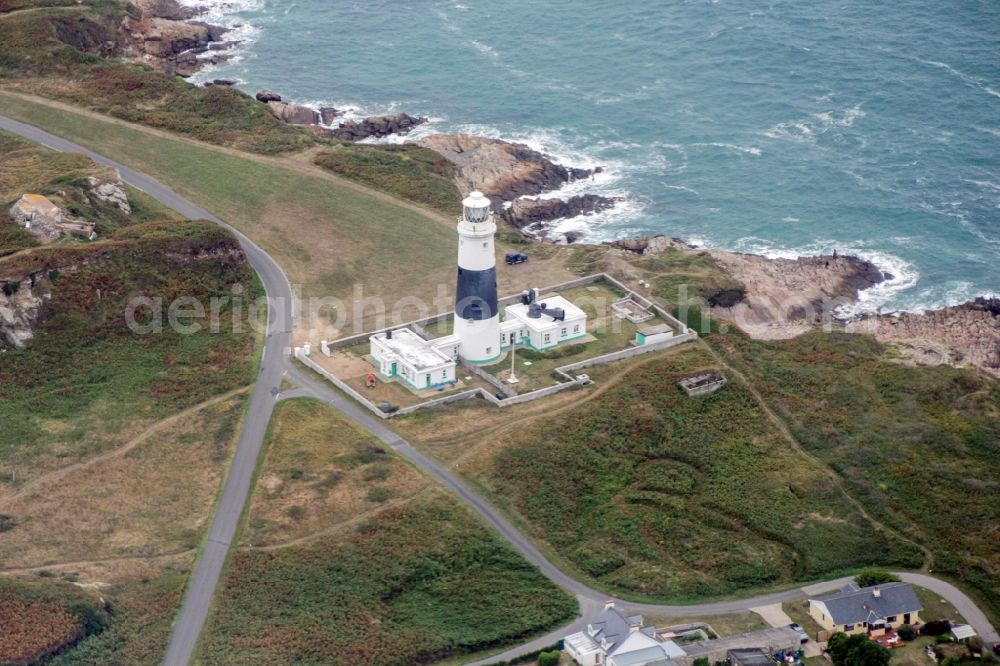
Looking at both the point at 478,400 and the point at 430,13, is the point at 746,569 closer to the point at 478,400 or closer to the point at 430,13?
the point at 478,400

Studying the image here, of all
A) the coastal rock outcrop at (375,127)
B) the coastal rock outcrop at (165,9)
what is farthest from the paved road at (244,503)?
the coastal rock outcrop at (165,9)

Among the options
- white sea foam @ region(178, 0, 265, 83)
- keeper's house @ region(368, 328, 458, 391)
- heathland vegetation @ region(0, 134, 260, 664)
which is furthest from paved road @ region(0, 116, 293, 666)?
white sea foam @ region(178, 0, 265, 83)

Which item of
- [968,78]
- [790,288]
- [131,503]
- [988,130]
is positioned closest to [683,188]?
[790,288]

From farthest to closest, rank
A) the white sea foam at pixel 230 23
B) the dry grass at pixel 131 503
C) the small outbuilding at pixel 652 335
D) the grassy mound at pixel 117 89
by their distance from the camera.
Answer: the white sea foam at pixel 230 23 → the grassy mound at pixel 117 89 → the small outbuilding at pixel 652 335 → the dry grass at pixel 131 503

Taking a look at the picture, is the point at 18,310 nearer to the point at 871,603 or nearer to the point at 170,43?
the point at 871,603

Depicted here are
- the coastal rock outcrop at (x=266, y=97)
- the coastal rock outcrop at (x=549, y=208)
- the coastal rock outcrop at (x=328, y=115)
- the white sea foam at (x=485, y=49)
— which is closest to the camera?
the coastal rock outcrop at (x=549, y=208)

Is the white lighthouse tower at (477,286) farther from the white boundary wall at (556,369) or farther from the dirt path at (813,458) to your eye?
the dirt path at (813,458)

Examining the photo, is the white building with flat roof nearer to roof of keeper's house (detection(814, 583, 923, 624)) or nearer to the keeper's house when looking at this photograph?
the keeper's house
